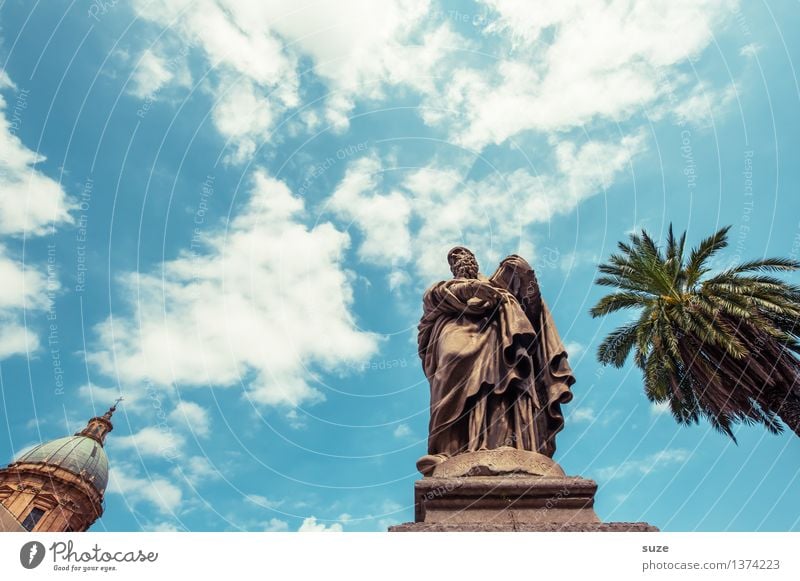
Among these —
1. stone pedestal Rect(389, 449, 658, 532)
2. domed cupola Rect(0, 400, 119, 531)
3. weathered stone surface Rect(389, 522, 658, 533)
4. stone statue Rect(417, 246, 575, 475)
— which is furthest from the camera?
domed cupola Rect(0, 400, 119, 531)

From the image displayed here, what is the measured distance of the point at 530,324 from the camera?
268 inches

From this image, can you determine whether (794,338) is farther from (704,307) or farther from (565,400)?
(565,400)

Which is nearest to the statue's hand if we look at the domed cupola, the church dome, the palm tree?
the palm tree

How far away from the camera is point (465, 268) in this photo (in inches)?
315

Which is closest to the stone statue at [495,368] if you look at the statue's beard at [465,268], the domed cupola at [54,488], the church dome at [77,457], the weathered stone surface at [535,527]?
the statue's beard at [465,268]

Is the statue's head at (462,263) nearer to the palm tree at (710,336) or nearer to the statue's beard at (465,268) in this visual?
the statue's beard at (465,268)

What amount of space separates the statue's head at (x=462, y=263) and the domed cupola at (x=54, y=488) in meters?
46.3

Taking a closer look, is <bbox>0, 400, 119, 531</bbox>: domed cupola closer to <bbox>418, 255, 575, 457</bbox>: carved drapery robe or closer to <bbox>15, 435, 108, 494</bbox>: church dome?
<bbox>15, 435, 108, 494</bbox>: church dome

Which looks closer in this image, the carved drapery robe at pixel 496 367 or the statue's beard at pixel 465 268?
the carved drapery robe at pixel 496 367

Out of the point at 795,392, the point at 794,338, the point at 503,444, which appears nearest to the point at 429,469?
the point at 503,444

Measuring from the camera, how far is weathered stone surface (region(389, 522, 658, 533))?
4.59 metres

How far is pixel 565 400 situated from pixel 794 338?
12.3 metres

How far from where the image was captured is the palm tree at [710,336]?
47.0 feet

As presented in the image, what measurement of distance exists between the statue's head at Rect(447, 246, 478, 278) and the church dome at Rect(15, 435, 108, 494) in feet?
171
